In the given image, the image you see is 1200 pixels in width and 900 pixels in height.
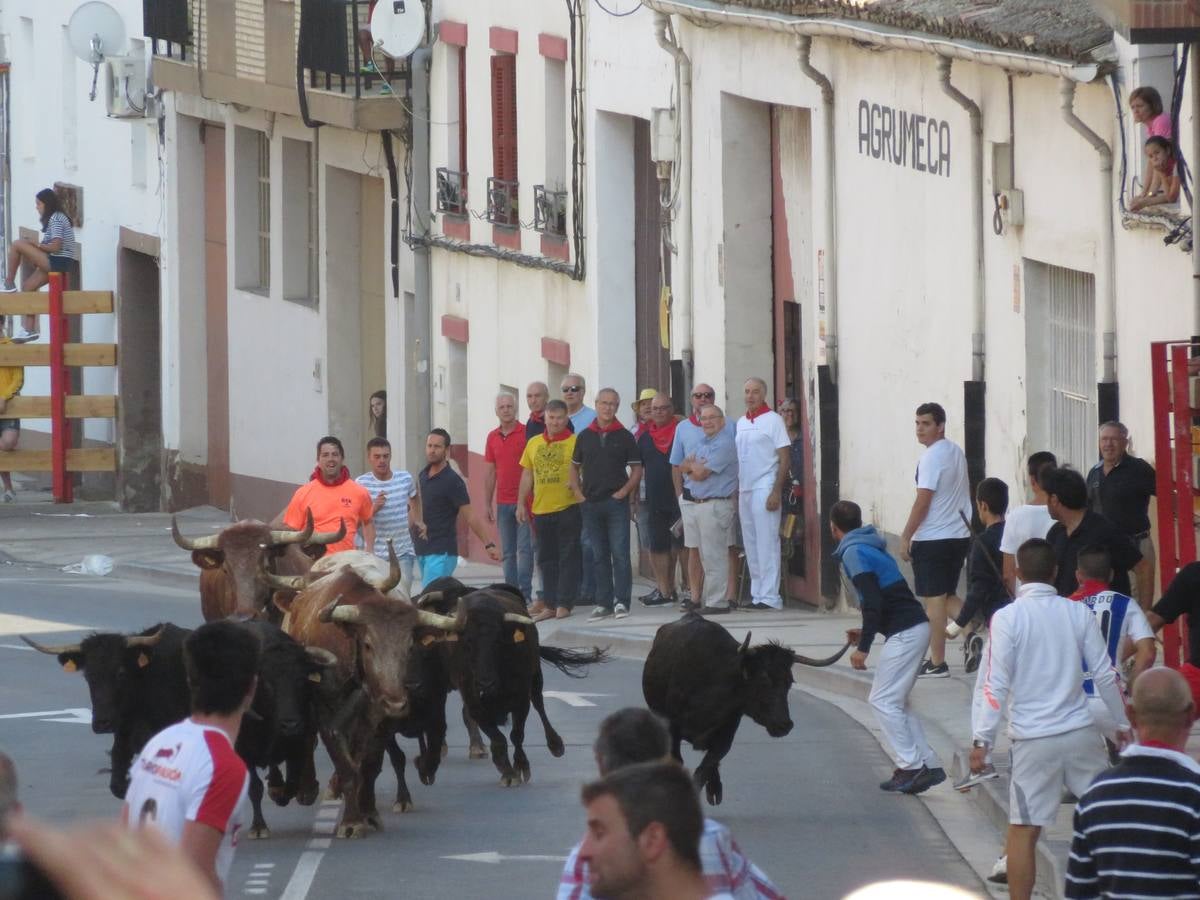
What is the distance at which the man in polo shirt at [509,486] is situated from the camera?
2195 cm

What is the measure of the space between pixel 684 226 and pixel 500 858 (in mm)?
13208

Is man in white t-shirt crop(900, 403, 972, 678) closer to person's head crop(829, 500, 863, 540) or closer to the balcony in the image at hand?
person's head crop(829, 500, 863, 540)

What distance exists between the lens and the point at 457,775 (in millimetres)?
13609

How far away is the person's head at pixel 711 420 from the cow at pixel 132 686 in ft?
31.6

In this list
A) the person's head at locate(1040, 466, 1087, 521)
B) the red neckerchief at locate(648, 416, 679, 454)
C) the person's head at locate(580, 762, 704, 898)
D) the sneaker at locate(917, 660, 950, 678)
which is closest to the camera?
the person's head at locate(580, 762, 704, 898)

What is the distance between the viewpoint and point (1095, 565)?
10.3 metres

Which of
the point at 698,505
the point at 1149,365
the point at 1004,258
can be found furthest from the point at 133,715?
the point at 698,505

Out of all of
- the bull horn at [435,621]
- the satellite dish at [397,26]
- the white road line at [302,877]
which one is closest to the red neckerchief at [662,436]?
the satellite dish at [397,26]

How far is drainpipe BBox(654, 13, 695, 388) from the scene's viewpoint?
2338 cm

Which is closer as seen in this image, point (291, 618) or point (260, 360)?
point (291, 618)

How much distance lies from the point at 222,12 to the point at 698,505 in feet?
46.0

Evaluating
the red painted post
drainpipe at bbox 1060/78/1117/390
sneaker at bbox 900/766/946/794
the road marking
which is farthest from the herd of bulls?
the red painted post

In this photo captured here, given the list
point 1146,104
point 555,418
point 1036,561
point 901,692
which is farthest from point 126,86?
point 1036,561

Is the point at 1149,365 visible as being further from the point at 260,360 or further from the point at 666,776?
the point at 260,360
